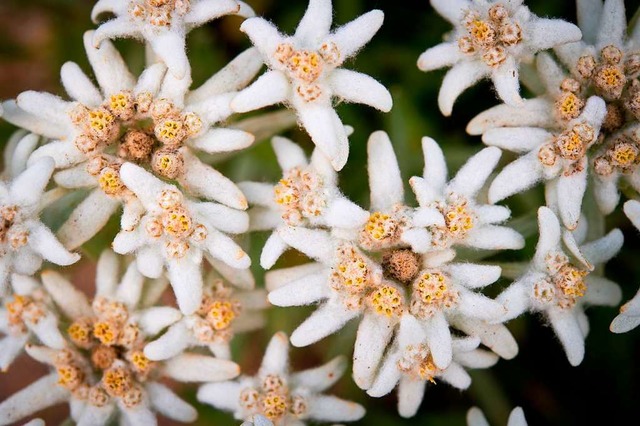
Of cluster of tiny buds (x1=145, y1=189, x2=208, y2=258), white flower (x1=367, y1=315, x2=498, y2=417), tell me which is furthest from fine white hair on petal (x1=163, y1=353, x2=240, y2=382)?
white flower (x1=367, y1=315, x2=498, y2=417)

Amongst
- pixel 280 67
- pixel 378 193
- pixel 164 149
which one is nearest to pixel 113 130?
pixel 164 149

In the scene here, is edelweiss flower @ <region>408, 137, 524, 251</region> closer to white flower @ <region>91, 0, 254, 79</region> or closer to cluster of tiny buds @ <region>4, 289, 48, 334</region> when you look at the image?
white flower @ <region>91, 0, 254, 79</region>

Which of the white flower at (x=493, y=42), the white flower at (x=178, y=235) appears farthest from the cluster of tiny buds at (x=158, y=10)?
the white flower at (x=493, y=42)

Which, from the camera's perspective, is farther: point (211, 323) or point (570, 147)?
point (211, 323)

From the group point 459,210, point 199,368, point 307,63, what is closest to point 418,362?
point 459,210

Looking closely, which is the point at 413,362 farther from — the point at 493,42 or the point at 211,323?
the point at 493,42
